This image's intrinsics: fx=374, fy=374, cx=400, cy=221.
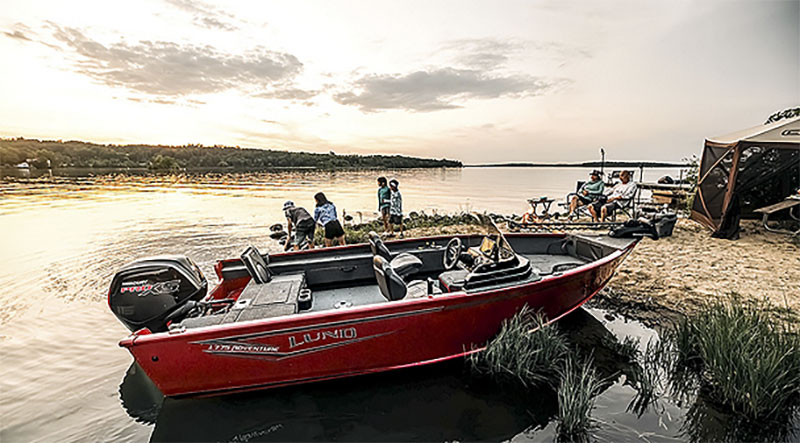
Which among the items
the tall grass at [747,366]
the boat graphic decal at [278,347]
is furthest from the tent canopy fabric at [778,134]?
the boat graphic decal at [278,347]

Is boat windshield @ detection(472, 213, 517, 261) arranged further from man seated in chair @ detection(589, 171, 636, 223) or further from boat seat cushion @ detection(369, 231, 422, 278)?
man seated in chair @ detection(589, 171, 636, 223)

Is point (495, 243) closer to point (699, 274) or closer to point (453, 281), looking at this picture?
point (453, 281)

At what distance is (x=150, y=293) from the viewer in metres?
3.71

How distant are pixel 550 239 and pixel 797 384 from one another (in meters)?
3.35

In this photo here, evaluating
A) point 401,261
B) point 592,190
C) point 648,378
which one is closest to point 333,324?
point 401,261

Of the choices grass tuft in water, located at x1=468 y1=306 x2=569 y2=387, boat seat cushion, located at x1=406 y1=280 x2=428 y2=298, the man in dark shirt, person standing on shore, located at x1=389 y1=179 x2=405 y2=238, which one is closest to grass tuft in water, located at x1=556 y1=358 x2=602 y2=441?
grass tuft in water, located at x1=468 y1=306 x2=569 y2=387

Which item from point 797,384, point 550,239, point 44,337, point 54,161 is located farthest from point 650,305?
point 54,161

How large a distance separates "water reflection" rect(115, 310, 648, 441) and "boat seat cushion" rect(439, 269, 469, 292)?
884 mm

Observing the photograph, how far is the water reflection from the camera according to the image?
10.4 ft

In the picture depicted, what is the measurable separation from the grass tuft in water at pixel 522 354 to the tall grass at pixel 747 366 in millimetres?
1157

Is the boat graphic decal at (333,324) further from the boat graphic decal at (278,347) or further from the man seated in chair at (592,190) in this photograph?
the man seated in chair at (592,190)

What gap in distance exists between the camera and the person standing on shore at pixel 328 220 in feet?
24.3

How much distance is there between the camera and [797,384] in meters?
3.19

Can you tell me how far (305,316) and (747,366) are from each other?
3.72 m
